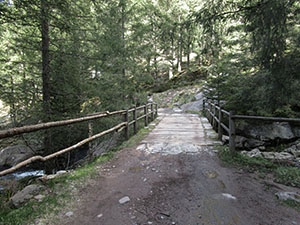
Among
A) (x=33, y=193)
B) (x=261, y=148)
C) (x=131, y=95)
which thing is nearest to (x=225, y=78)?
(x=261, y=148)

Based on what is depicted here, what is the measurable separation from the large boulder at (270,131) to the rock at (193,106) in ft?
29.2

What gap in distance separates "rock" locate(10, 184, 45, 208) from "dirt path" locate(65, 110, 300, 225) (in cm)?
70

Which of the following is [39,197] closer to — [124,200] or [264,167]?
[124,200]

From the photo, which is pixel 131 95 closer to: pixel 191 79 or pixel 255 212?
pixel 255 212

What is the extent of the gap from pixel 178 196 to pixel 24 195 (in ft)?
7.45

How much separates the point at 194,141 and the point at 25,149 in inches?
331

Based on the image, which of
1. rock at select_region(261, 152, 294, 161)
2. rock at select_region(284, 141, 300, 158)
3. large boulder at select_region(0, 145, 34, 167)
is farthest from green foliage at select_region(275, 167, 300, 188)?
large boulder at select_region(0, 145, 34, 167)

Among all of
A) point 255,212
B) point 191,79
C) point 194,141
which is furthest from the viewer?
point 191,79

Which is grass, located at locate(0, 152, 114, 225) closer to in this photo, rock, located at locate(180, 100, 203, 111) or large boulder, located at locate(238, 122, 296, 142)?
large boulder, located at locate(238, 122, 296, 142)

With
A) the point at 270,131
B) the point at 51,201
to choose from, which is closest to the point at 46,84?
the point at 51,201

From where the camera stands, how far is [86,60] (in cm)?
623

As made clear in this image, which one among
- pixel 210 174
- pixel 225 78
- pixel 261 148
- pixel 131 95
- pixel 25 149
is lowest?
pixel 25 149

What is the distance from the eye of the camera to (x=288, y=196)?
246cm

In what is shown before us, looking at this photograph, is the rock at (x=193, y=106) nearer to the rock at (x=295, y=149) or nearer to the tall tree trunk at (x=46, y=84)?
the rock at (x=295, y=149)
